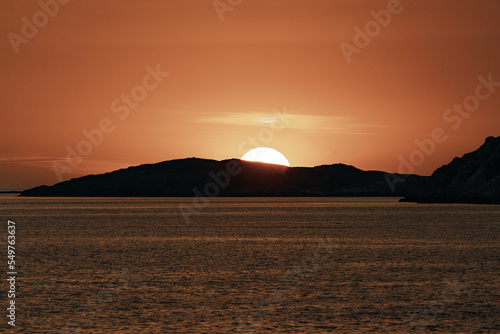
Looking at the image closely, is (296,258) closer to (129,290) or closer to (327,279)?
(327,279)

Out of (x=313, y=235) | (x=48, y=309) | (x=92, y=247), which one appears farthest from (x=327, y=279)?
(x=313, y=235)

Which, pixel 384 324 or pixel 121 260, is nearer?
pixel 384 324

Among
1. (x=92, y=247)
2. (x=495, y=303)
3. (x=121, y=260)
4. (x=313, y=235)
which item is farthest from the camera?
(x=313, y=235)

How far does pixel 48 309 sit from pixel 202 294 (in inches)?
315

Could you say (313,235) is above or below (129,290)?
above

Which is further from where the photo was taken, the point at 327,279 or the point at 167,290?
the point at 327,279

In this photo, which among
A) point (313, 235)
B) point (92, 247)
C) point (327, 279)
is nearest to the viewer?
point (327, 279)

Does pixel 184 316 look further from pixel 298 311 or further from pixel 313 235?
pixel 313 235

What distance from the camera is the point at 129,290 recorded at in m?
36.8

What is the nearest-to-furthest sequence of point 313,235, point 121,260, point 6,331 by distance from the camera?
point 6,331, point 121,260, point 313,235

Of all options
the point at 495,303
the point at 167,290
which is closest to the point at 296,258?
the point at 167,290

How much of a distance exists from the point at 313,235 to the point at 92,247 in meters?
→ 29.9

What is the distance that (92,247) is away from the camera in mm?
67188

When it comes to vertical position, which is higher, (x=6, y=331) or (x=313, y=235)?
(x=313, y=235)
